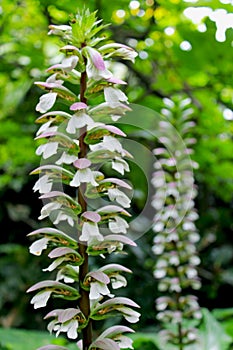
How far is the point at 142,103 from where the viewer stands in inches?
115

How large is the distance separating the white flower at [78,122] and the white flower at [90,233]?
22 cm

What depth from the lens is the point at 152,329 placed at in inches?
149

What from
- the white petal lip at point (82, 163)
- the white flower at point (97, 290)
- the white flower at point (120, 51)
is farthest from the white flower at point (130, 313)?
the white flower at point (120, 51)

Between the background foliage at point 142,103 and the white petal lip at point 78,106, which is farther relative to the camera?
the background foliage at point 142,103

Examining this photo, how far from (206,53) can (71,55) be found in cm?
138

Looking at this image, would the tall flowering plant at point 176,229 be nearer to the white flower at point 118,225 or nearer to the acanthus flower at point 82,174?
the white flower at point 118,225

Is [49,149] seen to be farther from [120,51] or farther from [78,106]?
[120,51]

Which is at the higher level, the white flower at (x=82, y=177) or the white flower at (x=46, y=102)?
the white flower at (x=46, y=102)

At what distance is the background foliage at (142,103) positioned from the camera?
8.19 ft

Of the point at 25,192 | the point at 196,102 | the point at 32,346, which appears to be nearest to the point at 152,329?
the point at 32,346

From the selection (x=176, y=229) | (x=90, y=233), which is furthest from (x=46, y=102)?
(x=176, y=229)

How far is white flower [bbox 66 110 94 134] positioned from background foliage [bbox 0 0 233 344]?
1131 millimetres

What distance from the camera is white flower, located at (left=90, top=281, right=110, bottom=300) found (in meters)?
1.19

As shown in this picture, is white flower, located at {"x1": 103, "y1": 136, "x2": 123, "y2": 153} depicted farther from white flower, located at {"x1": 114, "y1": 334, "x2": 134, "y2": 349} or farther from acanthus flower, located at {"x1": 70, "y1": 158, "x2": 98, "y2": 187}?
white flower, located at {"x1": 114, "y1": 334, "x2": 134, "y2": 349}
